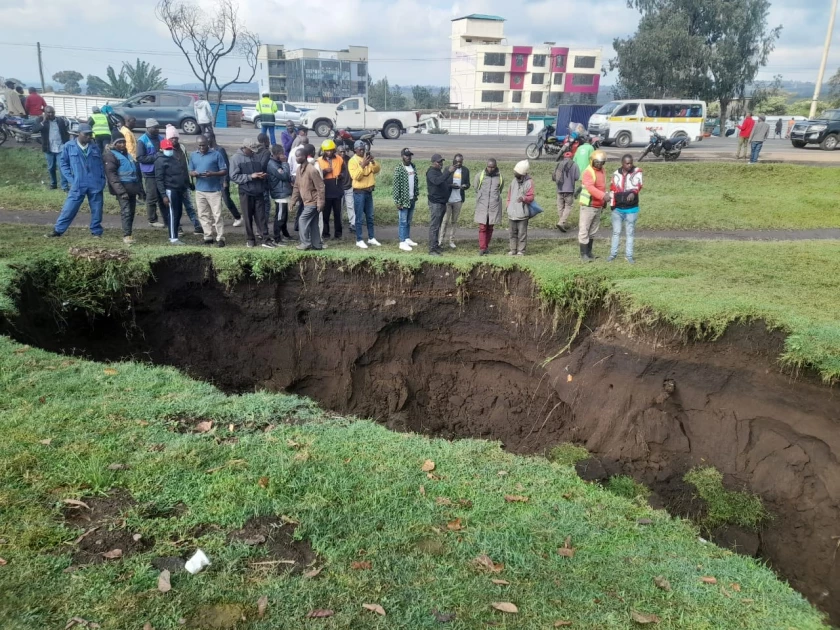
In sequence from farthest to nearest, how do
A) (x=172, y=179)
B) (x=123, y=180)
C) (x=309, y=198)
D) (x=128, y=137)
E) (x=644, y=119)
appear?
(x=644, y=119), (x=128, y=137), (x=172, y=179), (x=123, y=180), (x=309, y=198)

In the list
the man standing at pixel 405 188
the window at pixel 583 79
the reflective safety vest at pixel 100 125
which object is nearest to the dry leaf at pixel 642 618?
the man standing at pixel 405 188

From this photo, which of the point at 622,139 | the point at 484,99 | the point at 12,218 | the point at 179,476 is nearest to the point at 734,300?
the point at 179,476

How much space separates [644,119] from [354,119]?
12.8 metres

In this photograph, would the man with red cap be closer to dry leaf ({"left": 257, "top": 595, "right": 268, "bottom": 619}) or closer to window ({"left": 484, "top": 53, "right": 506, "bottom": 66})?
dry leaf ({"left": 257, "top": 595, "right": 268, "bottom": 619})

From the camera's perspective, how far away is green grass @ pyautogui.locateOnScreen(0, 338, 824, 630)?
12.1ft

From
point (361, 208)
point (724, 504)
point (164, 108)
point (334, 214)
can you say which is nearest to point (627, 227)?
point (724, 504)

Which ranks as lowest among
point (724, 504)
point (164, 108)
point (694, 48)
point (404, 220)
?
point (724, 504)

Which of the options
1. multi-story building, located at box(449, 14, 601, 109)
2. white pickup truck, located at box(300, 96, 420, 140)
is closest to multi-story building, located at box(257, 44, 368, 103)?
multi-story building, located at box(449, 14, 601, 109)

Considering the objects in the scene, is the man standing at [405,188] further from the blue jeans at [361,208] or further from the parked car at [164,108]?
the parked car at [164,108]

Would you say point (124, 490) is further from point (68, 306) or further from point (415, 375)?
point (415, 375)

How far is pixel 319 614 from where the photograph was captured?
11.8 ft

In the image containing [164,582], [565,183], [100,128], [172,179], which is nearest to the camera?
[164,582]

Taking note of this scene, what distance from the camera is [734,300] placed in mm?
7762

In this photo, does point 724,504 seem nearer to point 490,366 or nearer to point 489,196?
point 490,366
